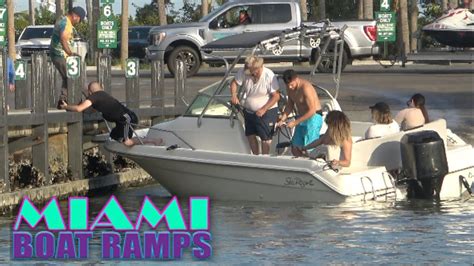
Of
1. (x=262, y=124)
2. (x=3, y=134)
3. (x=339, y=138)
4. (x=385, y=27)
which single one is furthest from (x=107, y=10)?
(x=339, y=138)

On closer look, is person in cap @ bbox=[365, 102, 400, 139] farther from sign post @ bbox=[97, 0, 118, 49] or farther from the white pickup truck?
the white pickup truck

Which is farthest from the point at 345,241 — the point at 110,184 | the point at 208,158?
the point at 110,184

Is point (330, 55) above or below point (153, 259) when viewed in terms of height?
above

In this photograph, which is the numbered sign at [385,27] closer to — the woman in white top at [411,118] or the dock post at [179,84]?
the dock post at [179,84]

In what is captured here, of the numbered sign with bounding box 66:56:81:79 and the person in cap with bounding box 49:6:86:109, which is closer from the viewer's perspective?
the numbered sign with bounding box 66:56:81:79

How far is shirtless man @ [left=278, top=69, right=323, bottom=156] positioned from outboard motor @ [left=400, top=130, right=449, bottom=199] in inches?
45.7

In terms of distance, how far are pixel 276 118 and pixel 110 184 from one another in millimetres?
3558

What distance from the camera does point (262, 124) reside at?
59.1 ft

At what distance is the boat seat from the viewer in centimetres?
1773

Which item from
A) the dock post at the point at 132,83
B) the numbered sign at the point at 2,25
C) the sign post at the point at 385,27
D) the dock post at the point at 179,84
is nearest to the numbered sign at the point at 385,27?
the sign post at the point at 385,27

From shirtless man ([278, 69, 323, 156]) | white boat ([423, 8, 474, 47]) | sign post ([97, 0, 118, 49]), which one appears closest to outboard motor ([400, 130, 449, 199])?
shirtless man ([278, 69, 323, 156])

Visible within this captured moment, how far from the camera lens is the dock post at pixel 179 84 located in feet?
77.0

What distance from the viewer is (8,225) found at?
1673cm

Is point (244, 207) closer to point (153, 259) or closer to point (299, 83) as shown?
point (299, 83)
